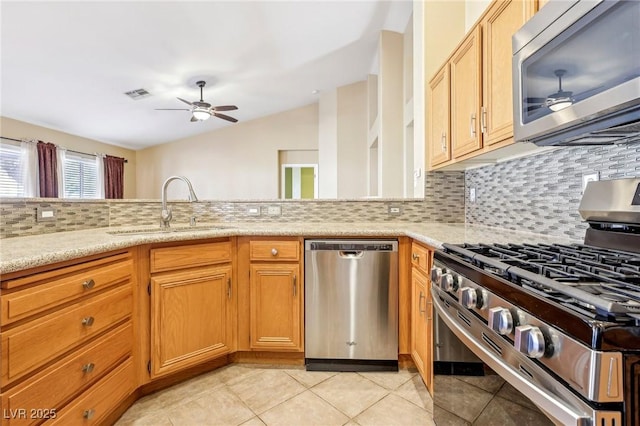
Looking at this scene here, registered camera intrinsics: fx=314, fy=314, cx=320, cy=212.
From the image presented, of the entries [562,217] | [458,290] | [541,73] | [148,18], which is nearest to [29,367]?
[458,290]

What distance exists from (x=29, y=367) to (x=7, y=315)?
201mm

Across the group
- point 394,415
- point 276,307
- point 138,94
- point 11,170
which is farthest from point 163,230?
point 11,170

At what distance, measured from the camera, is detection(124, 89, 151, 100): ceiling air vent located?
421 cm

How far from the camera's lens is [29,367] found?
1.02m

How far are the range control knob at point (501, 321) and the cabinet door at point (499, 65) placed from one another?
88cm

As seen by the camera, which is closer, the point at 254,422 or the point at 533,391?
the point at 533,391

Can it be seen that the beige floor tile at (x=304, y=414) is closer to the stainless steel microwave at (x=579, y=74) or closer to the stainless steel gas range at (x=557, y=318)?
the stainless steel gas range at (x=557, y=318)

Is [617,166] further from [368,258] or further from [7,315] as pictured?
[7,315]

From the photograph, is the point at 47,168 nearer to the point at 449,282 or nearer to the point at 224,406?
the point at 224,406

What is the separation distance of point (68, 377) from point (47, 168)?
5.34 meters

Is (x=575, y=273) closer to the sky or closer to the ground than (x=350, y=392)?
closer to the sky

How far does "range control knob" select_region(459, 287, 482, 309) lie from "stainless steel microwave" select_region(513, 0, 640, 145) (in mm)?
574

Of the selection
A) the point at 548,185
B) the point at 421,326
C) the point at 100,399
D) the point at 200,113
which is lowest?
the point at 100,399

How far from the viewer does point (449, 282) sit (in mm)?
1069
